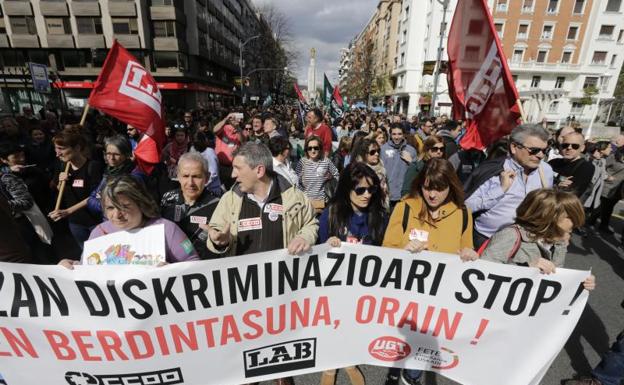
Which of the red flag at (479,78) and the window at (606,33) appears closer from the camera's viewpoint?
the red flag at (479,78)

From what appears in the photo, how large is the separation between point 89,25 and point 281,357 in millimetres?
38325

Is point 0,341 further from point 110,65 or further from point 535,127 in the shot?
point 535,127

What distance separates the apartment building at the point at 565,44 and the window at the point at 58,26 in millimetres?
47003

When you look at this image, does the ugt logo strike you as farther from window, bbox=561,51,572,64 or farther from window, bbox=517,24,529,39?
window, bbox=561,51,572,64

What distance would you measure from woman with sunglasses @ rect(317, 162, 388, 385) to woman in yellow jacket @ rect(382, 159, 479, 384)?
0.21m

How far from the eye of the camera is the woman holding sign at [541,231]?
192 cm

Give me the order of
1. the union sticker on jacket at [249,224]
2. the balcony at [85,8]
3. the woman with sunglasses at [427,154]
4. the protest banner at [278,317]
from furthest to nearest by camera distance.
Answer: the balcony at [85,8]
the woman with sunglasses at [427,154]
the union sticker on jacket at [249,224]
the protest banner at [278,317]

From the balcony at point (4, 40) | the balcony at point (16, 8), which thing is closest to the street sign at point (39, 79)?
the balcony at point (16, 8)

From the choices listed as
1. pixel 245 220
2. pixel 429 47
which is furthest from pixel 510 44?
pixel 245 220

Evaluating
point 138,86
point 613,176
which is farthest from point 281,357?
point 613,176

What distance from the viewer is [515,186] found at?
2.62m

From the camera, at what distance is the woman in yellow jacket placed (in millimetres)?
2184

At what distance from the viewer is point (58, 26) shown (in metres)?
29.0

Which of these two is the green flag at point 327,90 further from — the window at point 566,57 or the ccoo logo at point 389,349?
the window at point 566,57
